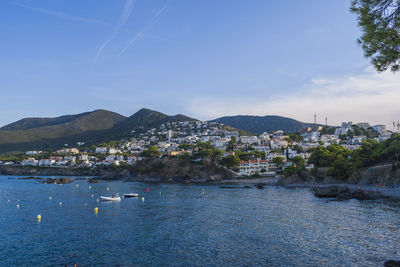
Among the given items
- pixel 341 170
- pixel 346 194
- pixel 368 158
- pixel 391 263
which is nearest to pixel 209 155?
pixel 341 170

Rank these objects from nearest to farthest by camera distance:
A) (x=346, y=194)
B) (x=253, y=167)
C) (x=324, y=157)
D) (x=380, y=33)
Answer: (x=380, y=33), (x=346, y=194), (x=324, y=157), (x=253, y=167)

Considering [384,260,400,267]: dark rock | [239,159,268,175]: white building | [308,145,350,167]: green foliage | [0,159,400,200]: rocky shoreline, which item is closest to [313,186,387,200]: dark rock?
[0,159,400,200]: rocky shoreline

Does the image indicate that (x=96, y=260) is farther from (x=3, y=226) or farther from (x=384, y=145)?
(x=384, y=145)

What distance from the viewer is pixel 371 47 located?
1504cm

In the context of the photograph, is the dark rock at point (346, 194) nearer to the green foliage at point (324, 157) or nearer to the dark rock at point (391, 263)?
the green foliage at point (324, 157)

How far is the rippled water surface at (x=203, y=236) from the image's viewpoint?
24578 mm

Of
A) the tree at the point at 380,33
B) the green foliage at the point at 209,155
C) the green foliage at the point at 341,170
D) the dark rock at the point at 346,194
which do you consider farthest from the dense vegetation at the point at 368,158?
the tree at the point at 380,33

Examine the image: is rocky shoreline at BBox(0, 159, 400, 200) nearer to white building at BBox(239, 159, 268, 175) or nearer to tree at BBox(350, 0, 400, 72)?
white building at BBox(239, 159, 268, 175)

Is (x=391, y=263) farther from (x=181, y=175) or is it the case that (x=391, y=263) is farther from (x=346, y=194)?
(x=181, y=175)

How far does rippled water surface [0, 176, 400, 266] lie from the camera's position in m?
24.6

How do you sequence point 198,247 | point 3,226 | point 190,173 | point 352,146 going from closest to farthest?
point 198,247 < point 3,226 < point 190,173 < point 352,146

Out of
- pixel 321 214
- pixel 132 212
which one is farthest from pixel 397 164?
pixel 132 212

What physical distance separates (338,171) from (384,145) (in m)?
16.6

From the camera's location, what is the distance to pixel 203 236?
105 feet
